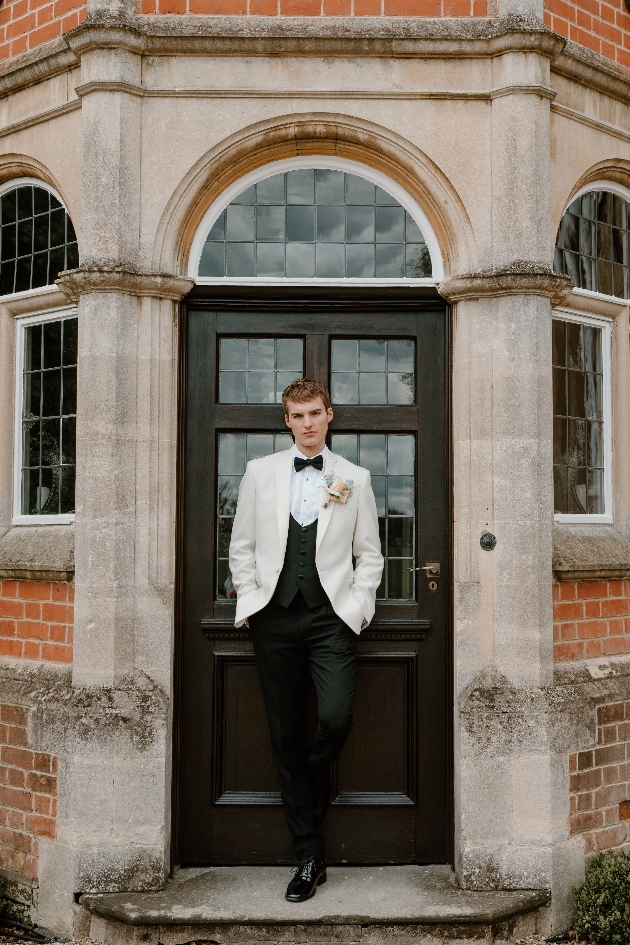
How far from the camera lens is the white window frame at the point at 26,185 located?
571 cm

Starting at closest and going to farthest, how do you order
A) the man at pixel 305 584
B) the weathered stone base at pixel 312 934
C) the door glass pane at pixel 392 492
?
the weathered stone base at pixel 312 934
the man at pixel 305 584
the door glass pane at pixel 392 492

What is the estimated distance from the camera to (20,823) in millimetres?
5305

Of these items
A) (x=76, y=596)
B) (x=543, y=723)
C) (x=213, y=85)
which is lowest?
(x=543, y=723)

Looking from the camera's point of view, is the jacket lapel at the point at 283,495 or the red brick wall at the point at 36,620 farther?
the red brick wall at the point at 36,620

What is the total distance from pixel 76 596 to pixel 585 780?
3.00 meters

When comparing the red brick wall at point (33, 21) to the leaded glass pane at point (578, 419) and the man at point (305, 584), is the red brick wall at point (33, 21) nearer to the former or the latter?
the man at point (305, 584)

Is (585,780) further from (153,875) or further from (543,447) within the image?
(153,875)

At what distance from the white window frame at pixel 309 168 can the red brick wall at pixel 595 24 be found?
128cm

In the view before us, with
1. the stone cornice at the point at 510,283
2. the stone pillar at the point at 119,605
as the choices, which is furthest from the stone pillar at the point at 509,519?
the stone pillar at the point at 119,605

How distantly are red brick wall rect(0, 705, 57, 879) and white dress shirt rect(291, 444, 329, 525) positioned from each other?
192 cm

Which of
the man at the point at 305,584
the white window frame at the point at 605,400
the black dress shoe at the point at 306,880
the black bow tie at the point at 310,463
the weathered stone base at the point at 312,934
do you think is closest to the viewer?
the weathered stone base at the point at 312,934

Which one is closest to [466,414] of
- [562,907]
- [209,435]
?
[209,435]

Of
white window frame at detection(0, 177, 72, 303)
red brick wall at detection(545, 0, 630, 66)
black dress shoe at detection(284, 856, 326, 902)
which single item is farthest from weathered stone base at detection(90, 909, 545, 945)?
red brick wall at detection(545, 0, 630, 66)

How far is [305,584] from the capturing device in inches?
193
